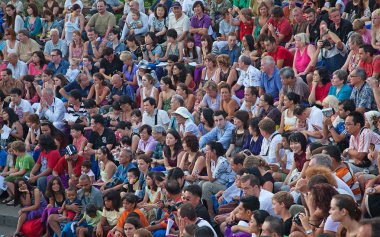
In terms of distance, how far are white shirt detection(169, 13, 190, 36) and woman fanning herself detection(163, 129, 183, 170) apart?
4.81 meters

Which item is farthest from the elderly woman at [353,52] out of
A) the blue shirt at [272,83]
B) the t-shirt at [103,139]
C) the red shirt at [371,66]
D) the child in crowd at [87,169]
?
the child in crowd at [87,169]

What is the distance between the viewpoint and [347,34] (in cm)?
1700

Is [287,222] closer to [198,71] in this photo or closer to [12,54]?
[198,71]

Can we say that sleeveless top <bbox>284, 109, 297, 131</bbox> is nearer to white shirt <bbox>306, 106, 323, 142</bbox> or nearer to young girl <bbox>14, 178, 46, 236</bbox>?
white shirt <bbox>306, 106, 323, 142</bbox>

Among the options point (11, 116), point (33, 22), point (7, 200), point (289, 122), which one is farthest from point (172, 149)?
point (33, 22)

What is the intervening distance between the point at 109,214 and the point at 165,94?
3.69m


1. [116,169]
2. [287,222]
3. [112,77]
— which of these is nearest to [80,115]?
[112,77]

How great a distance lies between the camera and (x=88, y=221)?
47.1 feet

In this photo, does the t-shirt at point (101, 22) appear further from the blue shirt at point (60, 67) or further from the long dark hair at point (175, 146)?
the long dark hair at point (175, 146)

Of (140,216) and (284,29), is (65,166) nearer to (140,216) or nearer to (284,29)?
(140,216)

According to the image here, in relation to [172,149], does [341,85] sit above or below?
above

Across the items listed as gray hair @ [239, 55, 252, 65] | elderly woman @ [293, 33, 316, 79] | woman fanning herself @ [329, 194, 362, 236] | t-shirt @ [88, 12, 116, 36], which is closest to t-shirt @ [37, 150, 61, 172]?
gray hair @ [239, 55, 252, 65]

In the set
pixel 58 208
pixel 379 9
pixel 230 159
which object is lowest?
pixel 58 208

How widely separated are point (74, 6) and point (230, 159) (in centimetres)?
900
